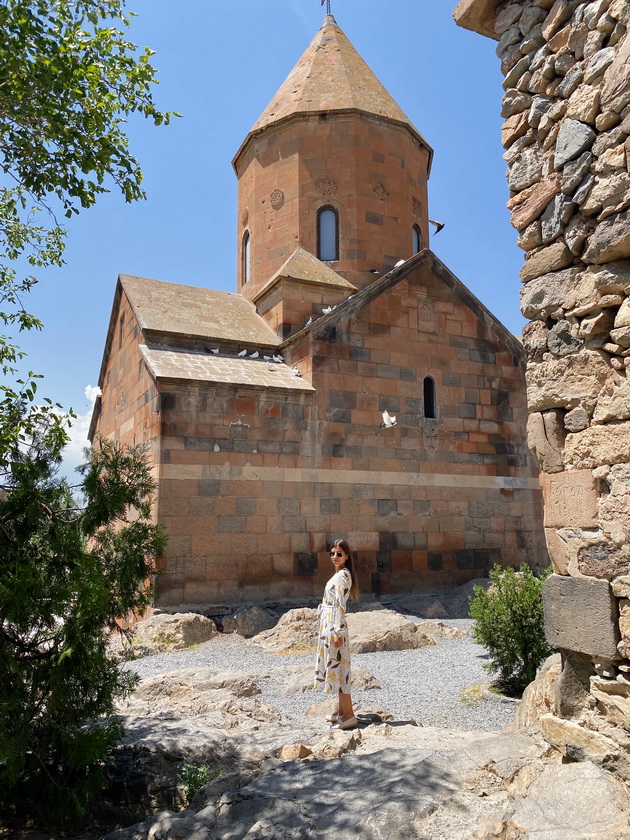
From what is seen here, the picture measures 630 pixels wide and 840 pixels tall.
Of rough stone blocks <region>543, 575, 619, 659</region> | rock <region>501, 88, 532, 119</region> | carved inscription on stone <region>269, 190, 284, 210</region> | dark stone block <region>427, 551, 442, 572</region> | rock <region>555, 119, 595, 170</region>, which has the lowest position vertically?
dark stone block <region>427, 551, 442, 572</region>

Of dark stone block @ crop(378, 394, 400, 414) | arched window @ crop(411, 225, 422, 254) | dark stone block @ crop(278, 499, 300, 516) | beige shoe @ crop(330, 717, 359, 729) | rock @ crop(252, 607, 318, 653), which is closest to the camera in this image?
beige shoe @ crop(330, 717, 359, 729)

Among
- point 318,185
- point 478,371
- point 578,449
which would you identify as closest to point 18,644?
point 578,449

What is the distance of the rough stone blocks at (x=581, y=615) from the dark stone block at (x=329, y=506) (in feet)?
24.9

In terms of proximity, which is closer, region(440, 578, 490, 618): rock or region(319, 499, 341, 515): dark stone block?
region(440, 578, 490, 618): rock

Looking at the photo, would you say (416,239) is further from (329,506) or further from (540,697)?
(540,697)

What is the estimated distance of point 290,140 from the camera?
15.3 meters

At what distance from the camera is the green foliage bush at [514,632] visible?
6.14 metres

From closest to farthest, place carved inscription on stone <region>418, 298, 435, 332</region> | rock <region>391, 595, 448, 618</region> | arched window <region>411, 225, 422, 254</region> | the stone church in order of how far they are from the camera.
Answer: the stone church, rock <region>391, 595, 448, 618</region>, carved inscription on stone <region>418, 298, 435, 332</region>, arched window <region>411, 225, 422, 254</region>

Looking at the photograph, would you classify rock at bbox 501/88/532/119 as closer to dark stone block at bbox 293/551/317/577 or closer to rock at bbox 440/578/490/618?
dark stone block at bbox 293/551/317/577

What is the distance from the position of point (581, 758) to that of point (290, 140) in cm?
1482

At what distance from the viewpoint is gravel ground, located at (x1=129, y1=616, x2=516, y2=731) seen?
5.69 m

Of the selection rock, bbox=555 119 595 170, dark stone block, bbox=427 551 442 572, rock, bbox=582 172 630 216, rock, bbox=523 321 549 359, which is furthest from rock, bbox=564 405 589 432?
dark stone block, bbox=427 551 442 572

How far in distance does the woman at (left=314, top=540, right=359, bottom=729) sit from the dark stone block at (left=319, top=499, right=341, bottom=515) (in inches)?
213

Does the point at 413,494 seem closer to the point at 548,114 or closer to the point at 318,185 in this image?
the point at 318,185
